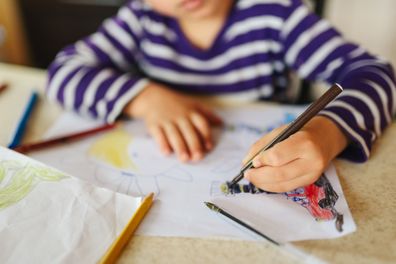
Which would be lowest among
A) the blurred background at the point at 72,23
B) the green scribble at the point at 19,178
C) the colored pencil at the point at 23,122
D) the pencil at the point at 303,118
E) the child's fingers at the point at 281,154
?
the blurred background at the point at 72,23

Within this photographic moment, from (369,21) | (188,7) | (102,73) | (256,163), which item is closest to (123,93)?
(102,73)

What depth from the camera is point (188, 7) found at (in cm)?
57

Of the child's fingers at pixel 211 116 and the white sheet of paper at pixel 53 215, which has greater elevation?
the white sheet of paper at pixel 53 215

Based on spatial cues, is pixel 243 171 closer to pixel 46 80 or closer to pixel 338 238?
pixel 338 238

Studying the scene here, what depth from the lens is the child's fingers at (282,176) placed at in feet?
1.24

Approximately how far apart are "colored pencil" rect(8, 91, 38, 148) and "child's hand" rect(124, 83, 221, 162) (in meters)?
0.14

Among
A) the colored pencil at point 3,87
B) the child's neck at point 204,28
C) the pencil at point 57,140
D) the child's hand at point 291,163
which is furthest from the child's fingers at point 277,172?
the colored pencil at point 3,87

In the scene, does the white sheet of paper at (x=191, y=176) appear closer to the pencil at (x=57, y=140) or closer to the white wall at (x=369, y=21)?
the pencil at (x=57, y=140)

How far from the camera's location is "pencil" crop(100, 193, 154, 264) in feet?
1.05

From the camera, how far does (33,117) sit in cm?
56

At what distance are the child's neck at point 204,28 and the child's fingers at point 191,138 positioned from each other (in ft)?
0.72

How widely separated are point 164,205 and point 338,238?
16 centimetres

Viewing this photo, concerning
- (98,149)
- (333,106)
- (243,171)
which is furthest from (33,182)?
(333,106)

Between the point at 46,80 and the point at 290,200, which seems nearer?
the point at 290,200
